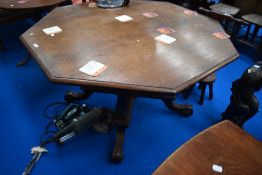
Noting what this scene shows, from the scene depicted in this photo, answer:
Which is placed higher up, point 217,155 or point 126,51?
point 126,51

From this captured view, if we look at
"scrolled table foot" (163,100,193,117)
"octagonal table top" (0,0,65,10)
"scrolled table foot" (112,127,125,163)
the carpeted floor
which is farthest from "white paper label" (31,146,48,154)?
"octagonal table top" (0,0,65,10)

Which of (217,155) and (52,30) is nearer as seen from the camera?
(217,155)

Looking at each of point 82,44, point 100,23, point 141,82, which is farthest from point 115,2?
point 141,82

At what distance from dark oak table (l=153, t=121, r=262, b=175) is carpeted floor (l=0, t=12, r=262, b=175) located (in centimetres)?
74

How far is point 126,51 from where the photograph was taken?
1.36m

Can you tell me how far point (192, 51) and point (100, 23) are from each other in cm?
75

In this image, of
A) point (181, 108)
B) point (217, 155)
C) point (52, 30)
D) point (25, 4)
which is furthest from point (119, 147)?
point (25, 4)

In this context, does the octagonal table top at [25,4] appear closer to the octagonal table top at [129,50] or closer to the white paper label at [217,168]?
the octagonal table top at [129,50]

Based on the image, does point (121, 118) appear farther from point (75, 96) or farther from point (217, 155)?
point (217, 155)

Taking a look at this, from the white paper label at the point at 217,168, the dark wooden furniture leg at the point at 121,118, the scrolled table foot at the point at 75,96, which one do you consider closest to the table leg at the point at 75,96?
the scrolled table foot at the point at 75,96

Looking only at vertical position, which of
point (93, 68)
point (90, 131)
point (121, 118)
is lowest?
point (90, 131)

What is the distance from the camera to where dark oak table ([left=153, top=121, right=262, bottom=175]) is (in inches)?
36.1

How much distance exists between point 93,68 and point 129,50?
30 centimetres

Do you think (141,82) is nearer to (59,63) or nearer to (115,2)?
(59,63)
